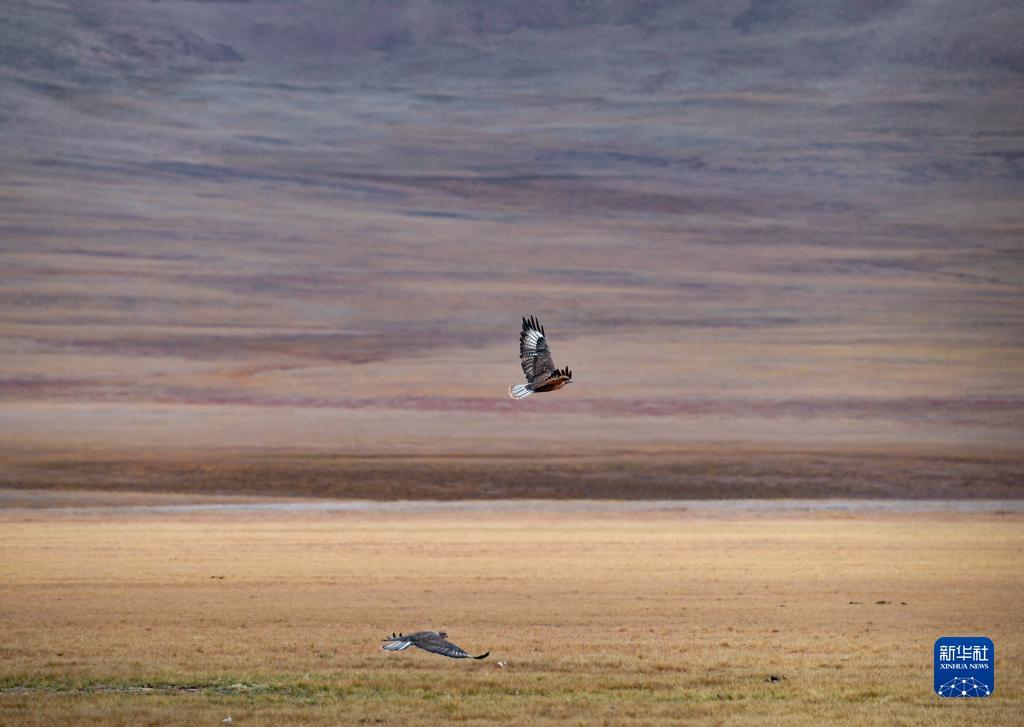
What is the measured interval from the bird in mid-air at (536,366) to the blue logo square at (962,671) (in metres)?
9.06

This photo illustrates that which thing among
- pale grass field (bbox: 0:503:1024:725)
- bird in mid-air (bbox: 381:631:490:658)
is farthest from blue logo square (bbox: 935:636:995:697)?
bird in mid-air (bbox: 381:631:490:658)

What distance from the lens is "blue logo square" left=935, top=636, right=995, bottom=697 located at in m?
23.8

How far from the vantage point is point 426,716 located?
71.4 ft

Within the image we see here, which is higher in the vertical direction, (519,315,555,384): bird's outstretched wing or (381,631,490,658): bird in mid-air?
(519,315,555,384): bird's outstretched wing

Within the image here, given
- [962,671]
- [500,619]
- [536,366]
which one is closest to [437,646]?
[536,366]

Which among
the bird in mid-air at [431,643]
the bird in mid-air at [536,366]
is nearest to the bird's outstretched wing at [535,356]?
the bird in mid-air at [536,366]

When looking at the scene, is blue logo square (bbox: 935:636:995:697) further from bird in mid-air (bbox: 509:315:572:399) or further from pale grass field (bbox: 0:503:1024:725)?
bird in mid-air (bbox: 509:315:572:399)

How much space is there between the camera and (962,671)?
2425 centimetres

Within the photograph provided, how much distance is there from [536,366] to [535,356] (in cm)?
17

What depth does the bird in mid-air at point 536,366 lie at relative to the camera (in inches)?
859

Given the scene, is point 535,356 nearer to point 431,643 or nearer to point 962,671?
point 431,643

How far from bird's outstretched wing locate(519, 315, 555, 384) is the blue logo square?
9.30 m

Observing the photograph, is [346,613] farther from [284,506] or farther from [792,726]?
[284,506]

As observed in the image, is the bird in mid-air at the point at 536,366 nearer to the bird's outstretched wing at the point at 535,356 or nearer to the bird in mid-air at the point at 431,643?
the bird's outstretched wing at the point at 535,356
